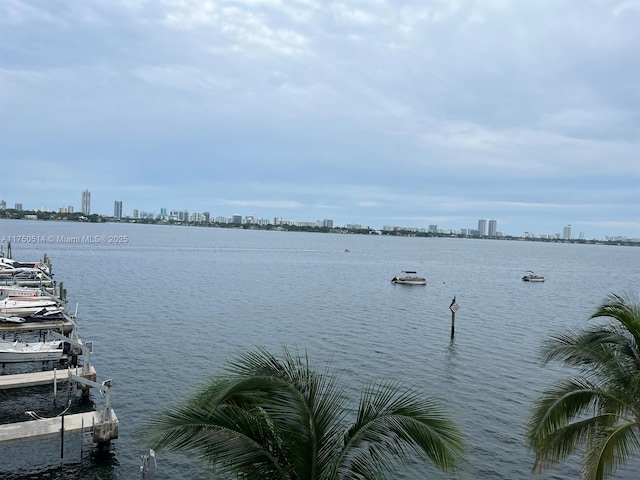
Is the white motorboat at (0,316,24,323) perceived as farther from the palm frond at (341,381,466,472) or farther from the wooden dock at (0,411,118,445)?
the palm frond at (341,381,466,472)

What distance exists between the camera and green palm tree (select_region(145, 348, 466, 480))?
23.7ft

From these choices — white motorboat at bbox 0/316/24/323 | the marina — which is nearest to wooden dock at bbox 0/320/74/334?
the marina

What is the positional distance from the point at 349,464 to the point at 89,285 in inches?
2664

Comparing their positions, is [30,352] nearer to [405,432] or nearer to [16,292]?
[16,292]

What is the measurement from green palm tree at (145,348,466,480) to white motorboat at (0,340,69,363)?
26.6 metres

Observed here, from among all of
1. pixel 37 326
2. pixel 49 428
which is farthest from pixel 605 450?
pixel 37 326

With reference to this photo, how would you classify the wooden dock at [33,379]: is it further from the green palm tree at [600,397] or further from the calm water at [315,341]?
the green palm tree at [600,397]

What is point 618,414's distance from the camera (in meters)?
10.8

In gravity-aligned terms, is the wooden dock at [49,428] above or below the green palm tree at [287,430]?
below

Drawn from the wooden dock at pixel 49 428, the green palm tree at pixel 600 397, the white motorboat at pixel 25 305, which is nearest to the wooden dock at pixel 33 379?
the wooden dock at pixel 49 428

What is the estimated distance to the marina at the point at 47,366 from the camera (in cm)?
1895

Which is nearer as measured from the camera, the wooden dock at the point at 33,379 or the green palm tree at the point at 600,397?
the green palm tree at the point at 600,397

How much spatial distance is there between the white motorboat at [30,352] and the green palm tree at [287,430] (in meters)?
26.6

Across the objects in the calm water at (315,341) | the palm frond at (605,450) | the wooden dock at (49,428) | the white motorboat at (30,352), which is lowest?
the calm water at (315,341)
